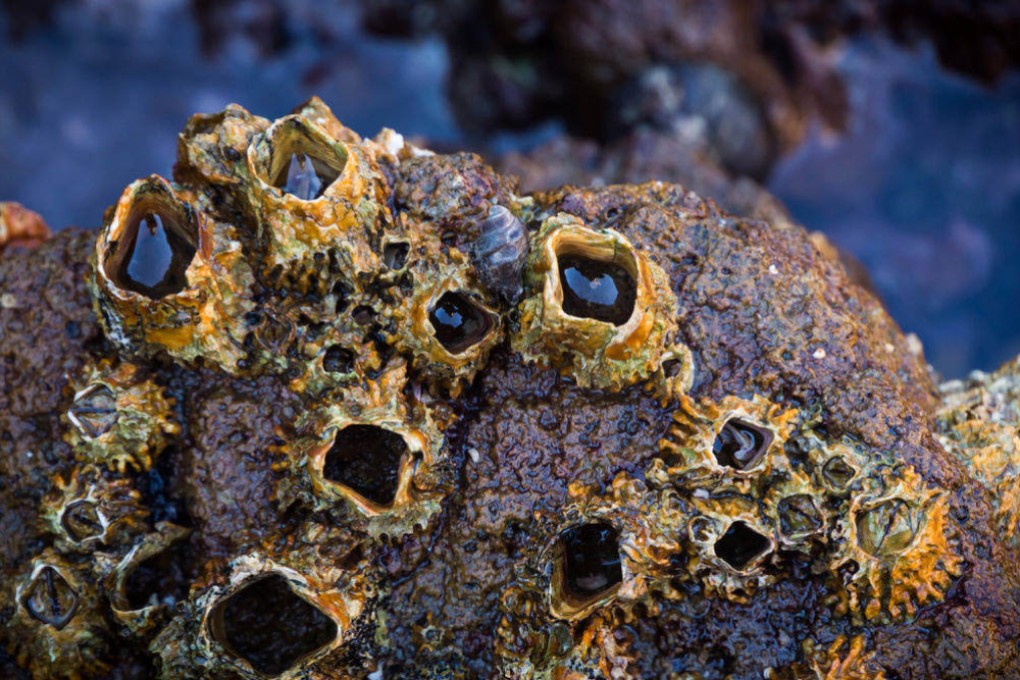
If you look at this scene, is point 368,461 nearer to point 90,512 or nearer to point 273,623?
point 273,623

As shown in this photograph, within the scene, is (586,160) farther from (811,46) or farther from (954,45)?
(954,45)

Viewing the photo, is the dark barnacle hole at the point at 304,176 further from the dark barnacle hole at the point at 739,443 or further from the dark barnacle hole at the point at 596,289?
the dark barnacle hole at the point at 739,443

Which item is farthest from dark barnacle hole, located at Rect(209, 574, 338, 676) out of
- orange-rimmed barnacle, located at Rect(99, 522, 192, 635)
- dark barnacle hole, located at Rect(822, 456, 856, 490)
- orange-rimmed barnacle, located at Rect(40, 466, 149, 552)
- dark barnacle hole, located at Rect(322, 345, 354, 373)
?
dark barnacle hole, located at Rect(822, 456, 856, 490)

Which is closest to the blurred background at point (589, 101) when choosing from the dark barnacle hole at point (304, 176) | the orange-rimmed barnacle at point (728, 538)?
the dark barnacle hole at point (304, 176)

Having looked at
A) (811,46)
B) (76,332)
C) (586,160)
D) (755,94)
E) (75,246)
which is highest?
(811,46)

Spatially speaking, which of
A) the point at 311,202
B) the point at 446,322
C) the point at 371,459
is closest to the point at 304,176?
the point at 311,202

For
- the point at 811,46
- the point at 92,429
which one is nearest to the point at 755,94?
the point at 811,46

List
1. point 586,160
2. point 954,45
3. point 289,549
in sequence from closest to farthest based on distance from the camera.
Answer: point 289,549 → point 586,160 → point 954,45
